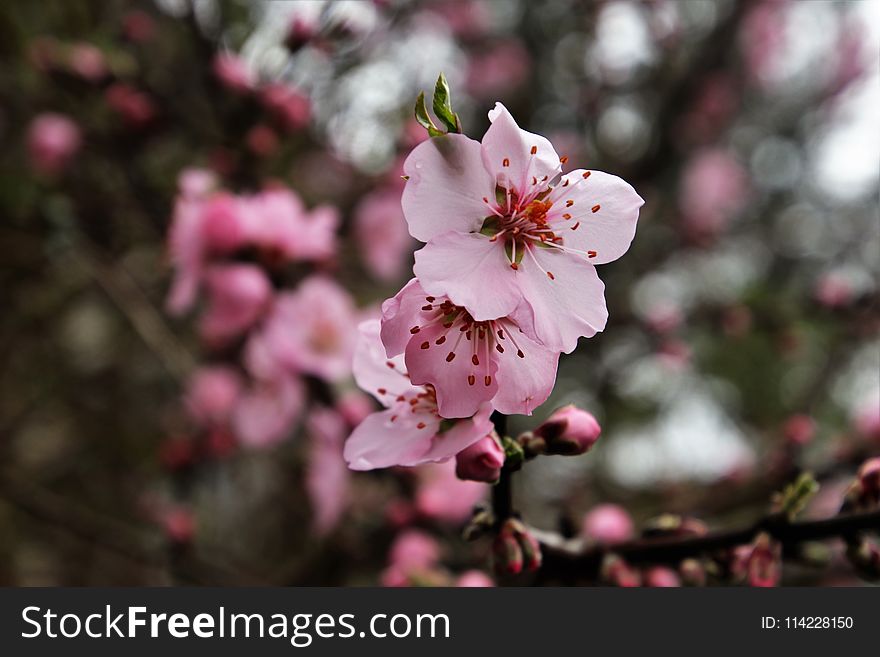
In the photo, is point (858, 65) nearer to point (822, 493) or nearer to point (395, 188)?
point (822, 493)

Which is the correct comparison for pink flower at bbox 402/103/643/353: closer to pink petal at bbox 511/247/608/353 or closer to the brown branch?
pink petal at bbox 511/247/608/353

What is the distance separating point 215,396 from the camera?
2.32 m

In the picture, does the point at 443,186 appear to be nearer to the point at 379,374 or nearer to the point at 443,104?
the point at 443,104

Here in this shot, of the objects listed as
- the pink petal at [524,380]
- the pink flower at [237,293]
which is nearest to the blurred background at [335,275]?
the pink flower at [237,293]

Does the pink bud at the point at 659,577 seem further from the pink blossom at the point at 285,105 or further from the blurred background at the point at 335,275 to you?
the pink blossom at the point at 285,105

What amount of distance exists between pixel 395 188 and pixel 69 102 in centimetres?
111

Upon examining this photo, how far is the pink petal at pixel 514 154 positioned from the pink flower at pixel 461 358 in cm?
15

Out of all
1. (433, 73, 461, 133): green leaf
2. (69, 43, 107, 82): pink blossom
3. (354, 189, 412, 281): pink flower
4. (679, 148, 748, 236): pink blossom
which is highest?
(679, 148, 748, 236): pink blossom

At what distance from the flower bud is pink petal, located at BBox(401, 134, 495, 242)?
9.2 inches

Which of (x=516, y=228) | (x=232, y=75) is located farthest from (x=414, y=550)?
(x=232, y=75)

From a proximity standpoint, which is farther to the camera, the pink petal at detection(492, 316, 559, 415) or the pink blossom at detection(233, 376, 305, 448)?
the pink blossom at detection(233, 376, 305, 448)

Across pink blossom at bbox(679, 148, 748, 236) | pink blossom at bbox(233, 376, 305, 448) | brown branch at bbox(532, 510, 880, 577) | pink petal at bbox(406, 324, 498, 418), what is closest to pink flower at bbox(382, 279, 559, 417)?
pink petal at bbox(406, 324, 498, 418)

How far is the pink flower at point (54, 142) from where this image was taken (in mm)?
2357

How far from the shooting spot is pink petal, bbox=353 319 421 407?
3.04 ft
